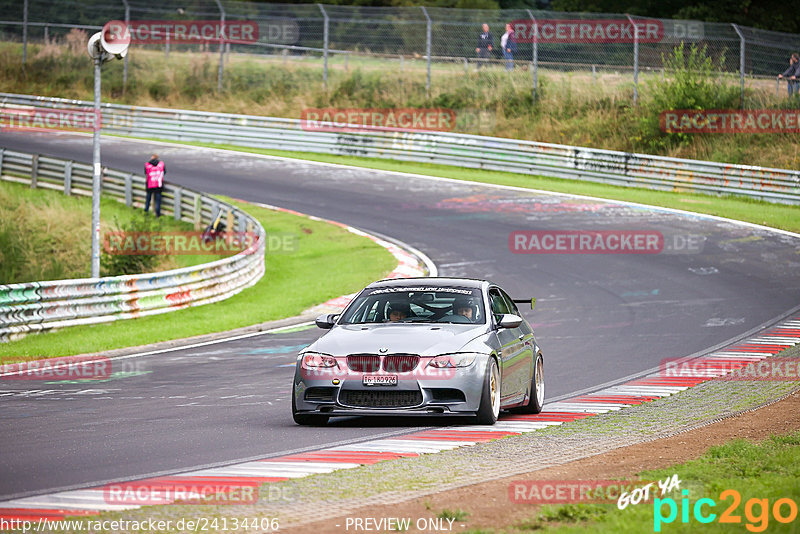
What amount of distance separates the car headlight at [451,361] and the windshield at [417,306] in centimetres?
96

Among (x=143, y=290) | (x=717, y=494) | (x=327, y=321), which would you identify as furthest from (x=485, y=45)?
(x=717, y=494)

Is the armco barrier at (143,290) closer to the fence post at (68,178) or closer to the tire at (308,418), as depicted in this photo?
the fence post at (68,178)

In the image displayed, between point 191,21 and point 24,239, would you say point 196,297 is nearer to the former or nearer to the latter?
point 24,239

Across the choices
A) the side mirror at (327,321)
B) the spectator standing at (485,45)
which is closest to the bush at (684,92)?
the spectator standing at (485,45)

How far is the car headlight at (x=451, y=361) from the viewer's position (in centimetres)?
1039

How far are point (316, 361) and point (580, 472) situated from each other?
3.22m

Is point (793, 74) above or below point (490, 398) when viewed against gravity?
above
